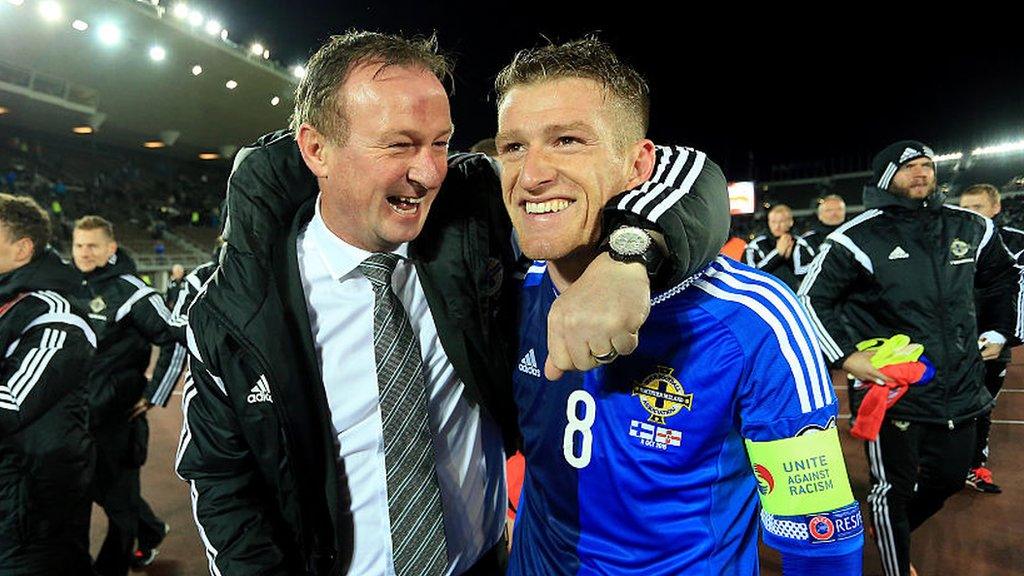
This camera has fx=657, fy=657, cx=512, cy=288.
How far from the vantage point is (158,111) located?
962 inches

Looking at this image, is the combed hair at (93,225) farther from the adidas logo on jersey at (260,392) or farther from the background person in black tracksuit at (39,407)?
the adidas logo on jersey at (260,392)

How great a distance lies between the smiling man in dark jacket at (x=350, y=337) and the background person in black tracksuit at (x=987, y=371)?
3298mm

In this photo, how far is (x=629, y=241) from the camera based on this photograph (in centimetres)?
120

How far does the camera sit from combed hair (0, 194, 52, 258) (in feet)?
9.80

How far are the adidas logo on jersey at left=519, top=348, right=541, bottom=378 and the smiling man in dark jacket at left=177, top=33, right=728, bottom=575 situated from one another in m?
0.06

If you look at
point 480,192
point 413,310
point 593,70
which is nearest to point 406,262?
point 413,310

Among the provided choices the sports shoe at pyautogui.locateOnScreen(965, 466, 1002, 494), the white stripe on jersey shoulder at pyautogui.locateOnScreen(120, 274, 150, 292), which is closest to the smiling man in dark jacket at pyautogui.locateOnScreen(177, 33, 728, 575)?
the white stripe on jersey shoulder at pyautogui.locateOnScreen(120, 274, 150, 292)

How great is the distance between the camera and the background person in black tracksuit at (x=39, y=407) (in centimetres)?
279

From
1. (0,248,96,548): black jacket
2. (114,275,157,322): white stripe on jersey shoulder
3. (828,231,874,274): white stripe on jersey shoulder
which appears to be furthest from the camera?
(114,275,157,322): white stripe on jersey shoulder

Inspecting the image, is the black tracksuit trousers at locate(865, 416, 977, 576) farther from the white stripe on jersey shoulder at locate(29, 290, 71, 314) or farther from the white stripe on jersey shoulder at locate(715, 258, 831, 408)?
the white stripe on jersey shoulder at locate(29, 290, 71, 314)

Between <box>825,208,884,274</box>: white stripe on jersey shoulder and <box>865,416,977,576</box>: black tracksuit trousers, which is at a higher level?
<box>825,208,884,274</box>: white stripe on jersey shoulder

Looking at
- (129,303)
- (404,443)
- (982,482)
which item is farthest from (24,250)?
(982,482)

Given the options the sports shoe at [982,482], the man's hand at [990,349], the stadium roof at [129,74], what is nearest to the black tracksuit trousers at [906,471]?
the man's hand at [990,349]

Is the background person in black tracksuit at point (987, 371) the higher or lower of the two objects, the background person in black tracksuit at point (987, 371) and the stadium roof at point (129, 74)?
the lower
